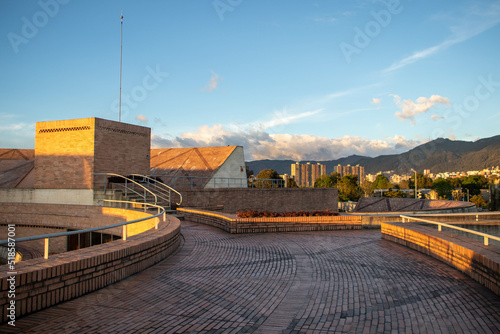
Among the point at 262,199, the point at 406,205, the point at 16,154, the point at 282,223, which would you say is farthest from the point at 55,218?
the point at 406,205

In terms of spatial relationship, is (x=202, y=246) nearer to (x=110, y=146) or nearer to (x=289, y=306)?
(x=289, y=306)

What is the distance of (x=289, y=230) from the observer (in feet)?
41.0

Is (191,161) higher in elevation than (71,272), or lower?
higher

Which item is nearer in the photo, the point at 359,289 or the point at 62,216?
the point at 359,289

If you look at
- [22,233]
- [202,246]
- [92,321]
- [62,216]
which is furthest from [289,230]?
[22,233]

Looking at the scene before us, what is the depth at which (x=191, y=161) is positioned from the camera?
3509 centimetres

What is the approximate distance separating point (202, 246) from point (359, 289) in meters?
4.89

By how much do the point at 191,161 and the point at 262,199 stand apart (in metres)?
11.8

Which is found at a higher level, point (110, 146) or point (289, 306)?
point (110, 146)

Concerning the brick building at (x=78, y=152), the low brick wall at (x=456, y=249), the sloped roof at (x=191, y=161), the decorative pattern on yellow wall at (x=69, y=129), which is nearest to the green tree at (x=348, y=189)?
the sloped roof at (x=191, y=161)

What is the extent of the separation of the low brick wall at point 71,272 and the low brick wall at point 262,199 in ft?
49.2

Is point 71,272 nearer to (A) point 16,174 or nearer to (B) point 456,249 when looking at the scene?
(B) point 456,249

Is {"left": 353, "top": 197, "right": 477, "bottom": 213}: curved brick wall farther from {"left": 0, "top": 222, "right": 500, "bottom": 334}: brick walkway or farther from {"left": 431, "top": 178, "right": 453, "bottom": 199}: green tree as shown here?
{"left": 431, "top": 178, "right": 453, "bottom": 199}: green tree

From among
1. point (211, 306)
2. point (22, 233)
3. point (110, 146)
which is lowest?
point (22, 233)
